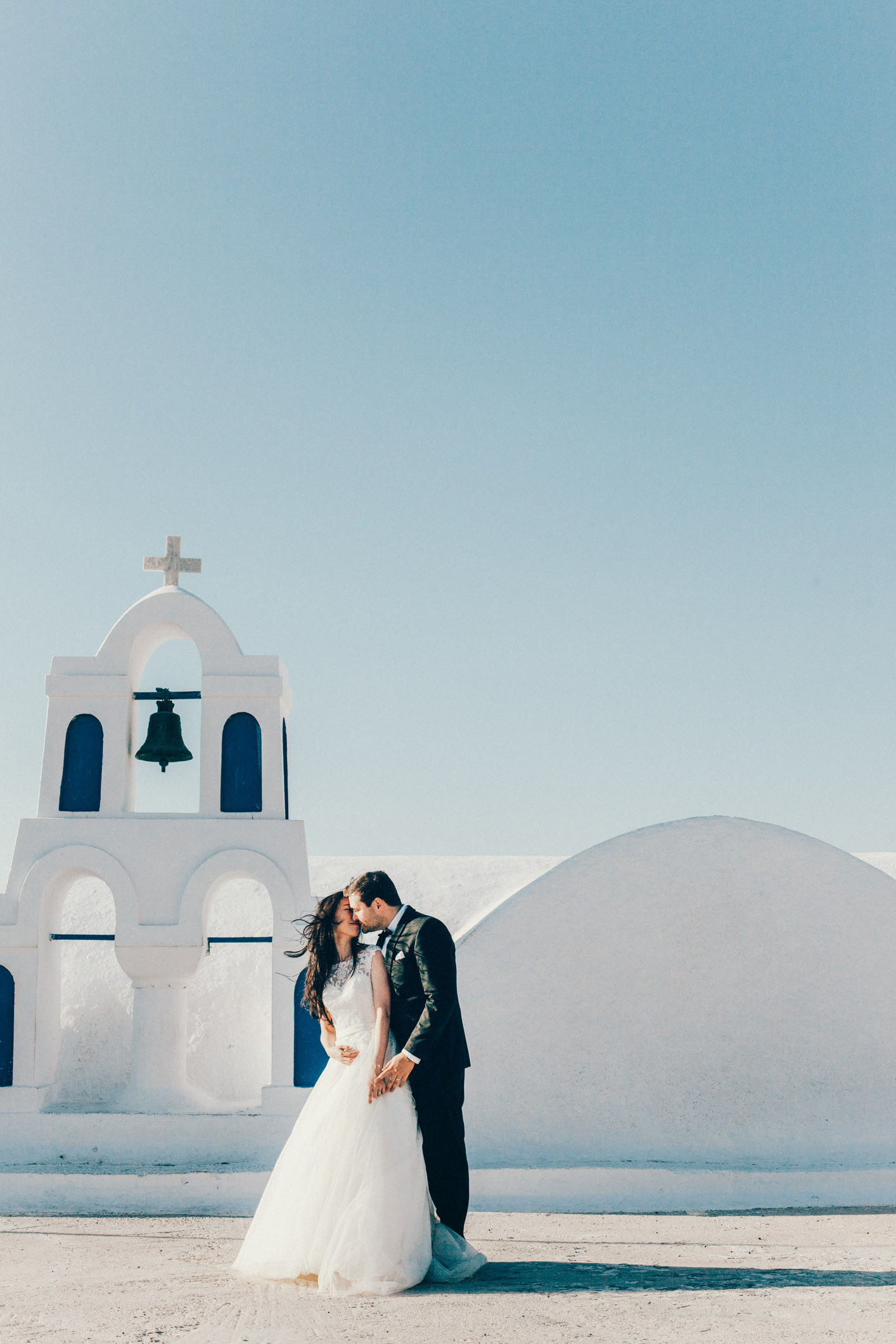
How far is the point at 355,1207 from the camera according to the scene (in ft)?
15.3

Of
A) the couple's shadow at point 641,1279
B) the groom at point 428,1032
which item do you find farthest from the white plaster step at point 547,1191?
the groom at point 428,1032

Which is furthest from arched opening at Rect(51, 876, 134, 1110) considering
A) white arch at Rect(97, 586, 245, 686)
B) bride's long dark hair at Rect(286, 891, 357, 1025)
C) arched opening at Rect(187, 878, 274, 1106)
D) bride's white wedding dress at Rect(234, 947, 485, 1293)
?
bride's white wedding dress at Rect(234, 947, 485, 1293)

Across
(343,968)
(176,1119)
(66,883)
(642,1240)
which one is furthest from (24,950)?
(642,1240)

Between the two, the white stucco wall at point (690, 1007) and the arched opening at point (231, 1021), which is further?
the arched opening at point (231, 1021)

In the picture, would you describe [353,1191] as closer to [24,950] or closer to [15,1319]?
[15,1319]

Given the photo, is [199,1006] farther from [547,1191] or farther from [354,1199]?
[354,1199]

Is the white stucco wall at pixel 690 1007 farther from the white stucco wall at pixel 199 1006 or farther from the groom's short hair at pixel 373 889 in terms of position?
the groom's short hair at pixel 373 889

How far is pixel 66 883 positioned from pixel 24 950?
0.67 meters

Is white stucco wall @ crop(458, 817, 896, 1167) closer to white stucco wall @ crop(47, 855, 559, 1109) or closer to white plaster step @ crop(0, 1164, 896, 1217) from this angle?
white plaster step @ crop(0, 1164, 896, 1217)

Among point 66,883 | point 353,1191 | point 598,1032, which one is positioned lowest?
point 353,1191

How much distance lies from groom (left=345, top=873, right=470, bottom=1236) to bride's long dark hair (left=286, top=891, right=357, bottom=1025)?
110mm

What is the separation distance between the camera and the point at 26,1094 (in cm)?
804

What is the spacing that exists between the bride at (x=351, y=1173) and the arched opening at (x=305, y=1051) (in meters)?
3.16

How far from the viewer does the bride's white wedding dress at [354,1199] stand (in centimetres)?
460
